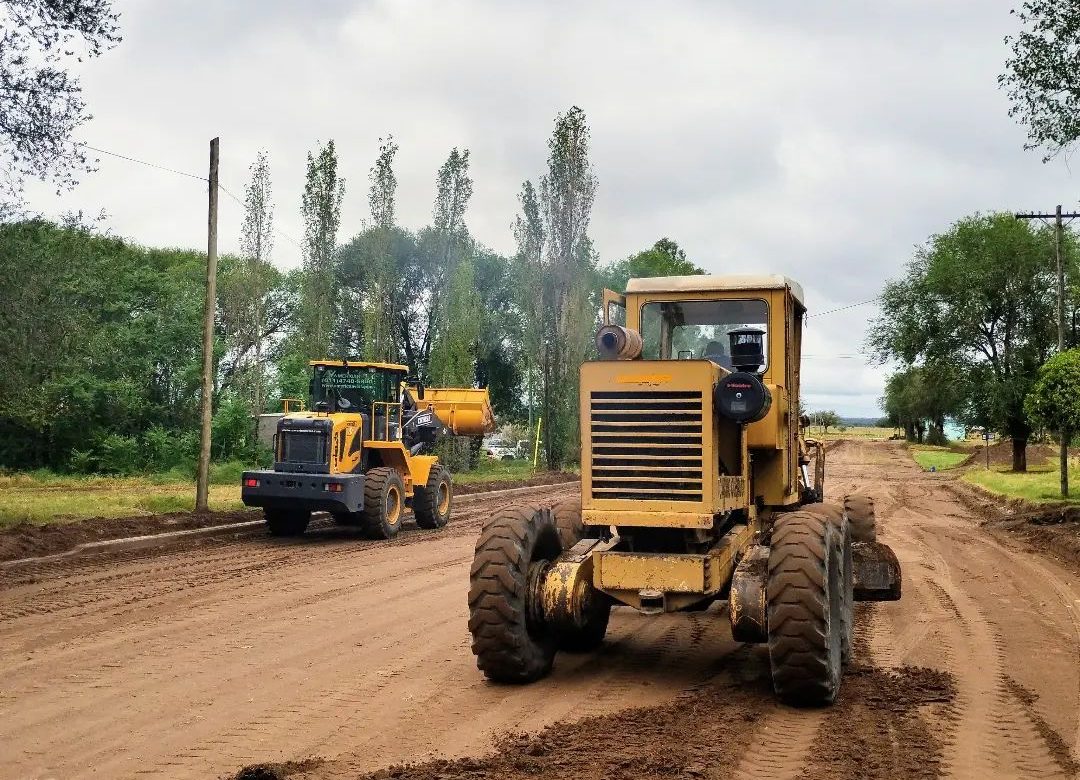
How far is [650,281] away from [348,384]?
10.3 meters

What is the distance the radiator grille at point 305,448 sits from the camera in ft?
53.5

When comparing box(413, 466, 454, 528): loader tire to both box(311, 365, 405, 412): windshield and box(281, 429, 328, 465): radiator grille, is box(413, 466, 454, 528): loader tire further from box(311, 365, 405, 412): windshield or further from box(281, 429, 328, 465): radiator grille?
box(281, 429, 328, 465): radiator grille

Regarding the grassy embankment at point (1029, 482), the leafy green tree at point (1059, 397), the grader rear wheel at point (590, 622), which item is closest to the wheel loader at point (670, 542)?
the grader rear wheel at point (590, 622)

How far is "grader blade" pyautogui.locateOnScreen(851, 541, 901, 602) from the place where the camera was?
30.1ft

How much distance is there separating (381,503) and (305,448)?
1.54 meters

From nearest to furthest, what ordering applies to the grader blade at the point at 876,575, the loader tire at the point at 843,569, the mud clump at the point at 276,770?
the mud clump at the point at 276,770
the loader tire at the point at 843,569
the grader blade at the point at 876,575

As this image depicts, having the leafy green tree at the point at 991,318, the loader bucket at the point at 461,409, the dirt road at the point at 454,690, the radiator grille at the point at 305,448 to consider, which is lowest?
the dirt road at the point at 454,690

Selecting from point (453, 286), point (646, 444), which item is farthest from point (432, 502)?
point (453, 286)

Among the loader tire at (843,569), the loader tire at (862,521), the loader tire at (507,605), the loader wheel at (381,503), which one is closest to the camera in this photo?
the loader tire at (507,605)

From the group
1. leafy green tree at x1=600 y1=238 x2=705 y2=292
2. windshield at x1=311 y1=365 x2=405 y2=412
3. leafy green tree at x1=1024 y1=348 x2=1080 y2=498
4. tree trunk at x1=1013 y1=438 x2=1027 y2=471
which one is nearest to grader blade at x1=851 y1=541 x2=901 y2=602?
windshield at x1=311 y1=365 x2=405 y2=412

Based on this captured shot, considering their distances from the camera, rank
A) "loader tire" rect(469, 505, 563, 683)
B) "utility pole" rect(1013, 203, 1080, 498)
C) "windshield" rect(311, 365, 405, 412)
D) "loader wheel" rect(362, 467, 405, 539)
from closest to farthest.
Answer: "loader tire" rect(469, 505, 563, 683) < "loader wheel" rect(362, 467, 405, 539) < "windshield" rect(311, 365, 405, 412) < "utility pole" rect(1013, 203, 1080, 498)

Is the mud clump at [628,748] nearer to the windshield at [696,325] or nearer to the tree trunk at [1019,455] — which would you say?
the windshield at [696,325]

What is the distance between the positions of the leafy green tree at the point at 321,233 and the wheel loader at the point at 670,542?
28336 mm

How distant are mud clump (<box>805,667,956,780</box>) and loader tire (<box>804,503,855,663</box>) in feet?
0.73
